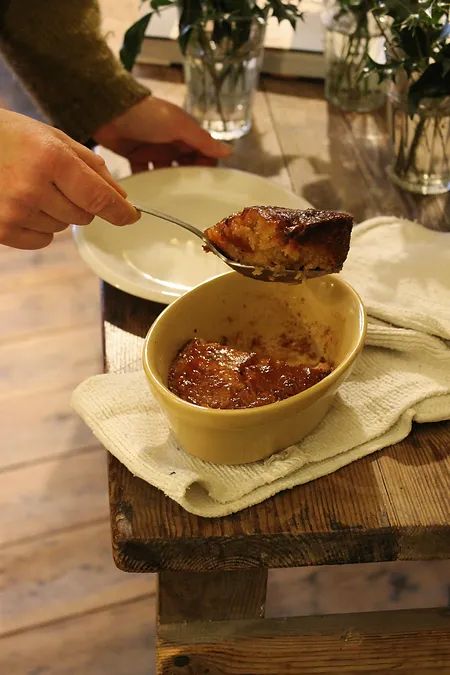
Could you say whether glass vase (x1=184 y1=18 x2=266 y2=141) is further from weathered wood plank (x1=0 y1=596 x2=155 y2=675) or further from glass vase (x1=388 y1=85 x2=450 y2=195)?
weathered wood plank (x1=0 y1=596 x2=155 y2=675)

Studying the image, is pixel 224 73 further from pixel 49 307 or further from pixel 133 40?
pixel 49 307

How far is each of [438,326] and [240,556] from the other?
0.26 m

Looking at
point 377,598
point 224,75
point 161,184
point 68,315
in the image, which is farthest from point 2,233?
point 68,315

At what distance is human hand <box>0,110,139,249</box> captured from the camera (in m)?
0.66

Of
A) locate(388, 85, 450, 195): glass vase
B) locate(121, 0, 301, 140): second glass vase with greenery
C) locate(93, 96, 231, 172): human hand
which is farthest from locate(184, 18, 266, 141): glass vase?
locate(388, 85, 450, 195): glass vase

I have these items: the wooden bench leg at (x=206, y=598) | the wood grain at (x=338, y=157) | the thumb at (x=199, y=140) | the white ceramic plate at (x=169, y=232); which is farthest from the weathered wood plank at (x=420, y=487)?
the thumb at (x=199, y=140)

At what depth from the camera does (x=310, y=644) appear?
773mm

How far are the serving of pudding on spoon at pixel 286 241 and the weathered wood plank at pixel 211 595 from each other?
24 cm

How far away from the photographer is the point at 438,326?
716mm

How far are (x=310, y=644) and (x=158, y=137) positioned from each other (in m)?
0.62

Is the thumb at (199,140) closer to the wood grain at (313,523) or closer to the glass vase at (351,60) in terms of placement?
the glass vase at (351,60)

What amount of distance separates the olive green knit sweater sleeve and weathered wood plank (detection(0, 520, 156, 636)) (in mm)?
602

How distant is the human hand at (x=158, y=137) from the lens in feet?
3.37

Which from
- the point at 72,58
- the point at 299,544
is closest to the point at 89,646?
the point at 299,544
